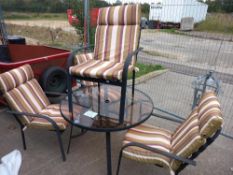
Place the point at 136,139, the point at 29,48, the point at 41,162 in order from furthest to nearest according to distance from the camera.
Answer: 1. the point at 29,48
2. the point at 41,162
3. the point at 136,139

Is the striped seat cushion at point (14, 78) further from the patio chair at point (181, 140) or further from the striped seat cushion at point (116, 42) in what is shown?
the patio chair at point (181, 140)

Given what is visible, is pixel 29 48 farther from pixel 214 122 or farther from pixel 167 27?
pixel 214 122

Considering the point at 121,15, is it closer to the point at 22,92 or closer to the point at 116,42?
the point at 116,42

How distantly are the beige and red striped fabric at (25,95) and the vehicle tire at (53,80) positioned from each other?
1.57 feet

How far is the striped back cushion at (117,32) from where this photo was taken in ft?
7.53

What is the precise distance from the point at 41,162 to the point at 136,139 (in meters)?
1.01

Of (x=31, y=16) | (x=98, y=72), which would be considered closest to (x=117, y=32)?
(x=98, y=72)

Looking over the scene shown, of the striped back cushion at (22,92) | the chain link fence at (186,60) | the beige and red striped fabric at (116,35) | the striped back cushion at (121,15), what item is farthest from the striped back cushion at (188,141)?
the striped back cushion at (22,92)

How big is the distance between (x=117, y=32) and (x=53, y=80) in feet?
4.11

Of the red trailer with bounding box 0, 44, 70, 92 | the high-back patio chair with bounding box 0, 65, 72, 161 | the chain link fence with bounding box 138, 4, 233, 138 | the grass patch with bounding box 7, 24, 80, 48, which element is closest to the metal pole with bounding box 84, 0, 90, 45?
the red trailer with bounding box 0, 44, 70, 92

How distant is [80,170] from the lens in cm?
191


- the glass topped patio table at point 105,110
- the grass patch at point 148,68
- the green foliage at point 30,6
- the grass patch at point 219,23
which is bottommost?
the grass patch at point 148,68

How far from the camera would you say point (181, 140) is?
1.58 meters

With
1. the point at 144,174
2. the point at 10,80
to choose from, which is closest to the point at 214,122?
the point at 144,174
